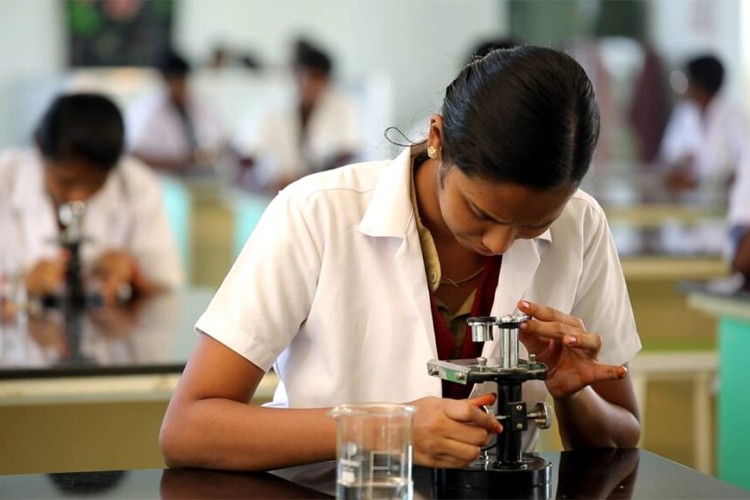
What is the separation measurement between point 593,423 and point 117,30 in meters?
10.7

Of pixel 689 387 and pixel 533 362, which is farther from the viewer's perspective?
pixel 689 387

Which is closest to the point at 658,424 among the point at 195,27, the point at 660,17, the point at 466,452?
the point at 466,452

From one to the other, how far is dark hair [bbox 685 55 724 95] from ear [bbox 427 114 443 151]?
23.7 ft

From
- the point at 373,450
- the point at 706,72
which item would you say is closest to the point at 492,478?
the point at 373,450

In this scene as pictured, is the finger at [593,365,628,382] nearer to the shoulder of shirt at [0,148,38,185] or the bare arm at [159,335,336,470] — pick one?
the bare arm at [159,335,336,470]

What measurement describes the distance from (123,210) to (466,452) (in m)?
3.05

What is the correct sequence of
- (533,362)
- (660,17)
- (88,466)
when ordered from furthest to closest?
(660,17), (88,466), (533,362)

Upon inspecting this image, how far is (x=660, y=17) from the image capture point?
11406 millimetres

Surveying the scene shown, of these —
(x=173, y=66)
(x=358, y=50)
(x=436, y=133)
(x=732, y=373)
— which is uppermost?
(x=358, y=50)

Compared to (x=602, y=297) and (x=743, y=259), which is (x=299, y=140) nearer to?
(x=743, y=259)

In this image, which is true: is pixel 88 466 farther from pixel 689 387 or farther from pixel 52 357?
pixel 689 387

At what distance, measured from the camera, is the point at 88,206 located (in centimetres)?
428

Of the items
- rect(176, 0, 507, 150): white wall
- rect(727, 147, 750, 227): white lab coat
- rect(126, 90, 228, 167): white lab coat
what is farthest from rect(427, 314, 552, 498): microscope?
rect(176, 0, 507, 150): white wall

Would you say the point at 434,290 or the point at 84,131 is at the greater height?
the point at 84,131
